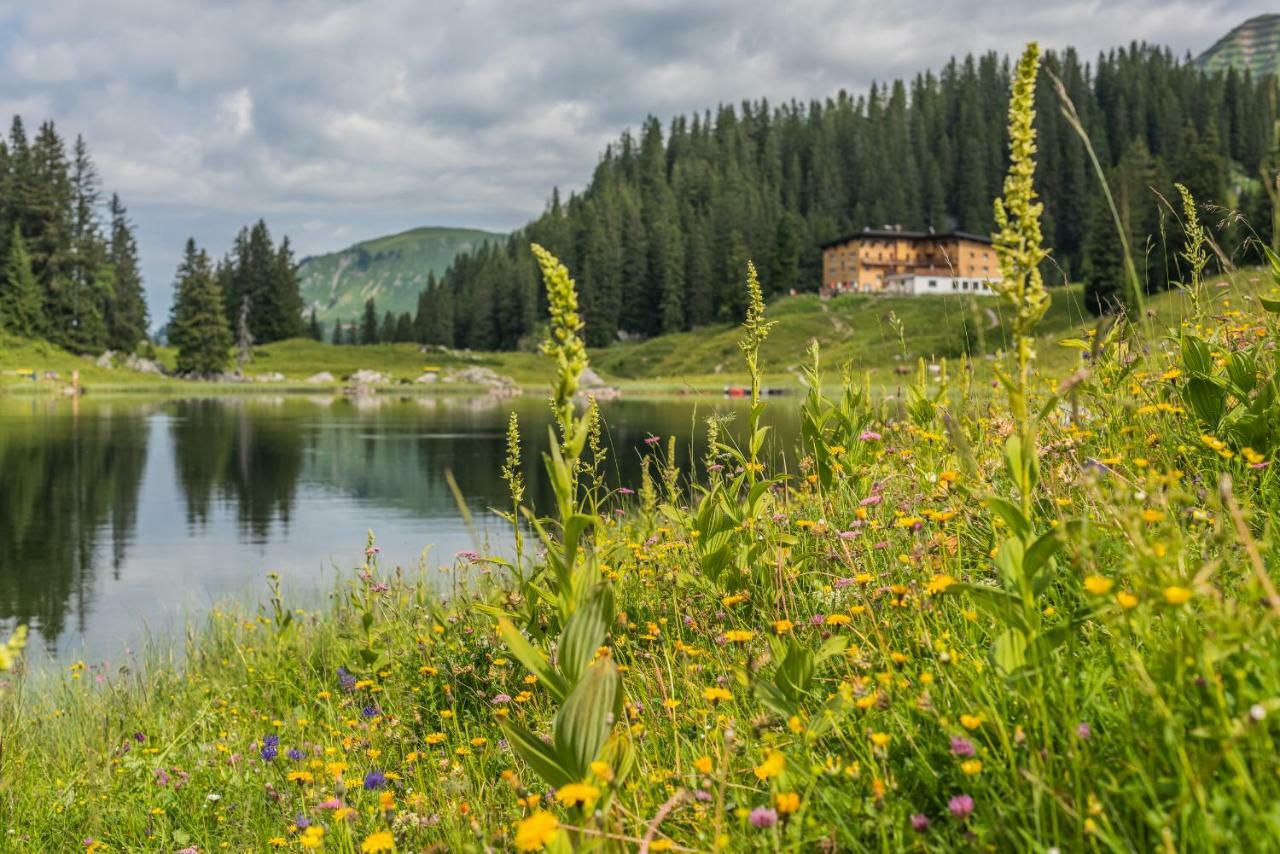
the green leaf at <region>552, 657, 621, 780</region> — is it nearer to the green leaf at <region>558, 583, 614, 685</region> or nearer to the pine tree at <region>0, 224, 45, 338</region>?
the green leaf at <region>558, 583, 614, 685</region>

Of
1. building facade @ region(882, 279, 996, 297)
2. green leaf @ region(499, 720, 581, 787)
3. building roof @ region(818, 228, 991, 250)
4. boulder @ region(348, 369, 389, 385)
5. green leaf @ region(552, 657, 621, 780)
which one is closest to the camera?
green leaf @ region(552, 657, 621, 780)

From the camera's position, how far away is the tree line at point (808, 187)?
144 metres

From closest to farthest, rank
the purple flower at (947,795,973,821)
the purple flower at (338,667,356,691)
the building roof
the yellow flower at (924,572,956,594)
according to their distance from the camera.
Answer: the purple flower at (947,795,973,821), the yellow flower at (924,572,956,594), the purple flower at (338,667,356,691), the building roof

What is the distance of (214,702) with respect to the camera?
726 cm

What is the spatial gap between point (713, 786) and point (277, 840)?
6.89ft

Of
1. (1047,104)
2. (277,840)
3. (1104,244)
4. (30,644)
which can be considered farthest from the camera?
(1047,104)

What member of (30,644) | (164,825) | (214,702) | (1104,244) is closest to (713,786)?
(164,825)

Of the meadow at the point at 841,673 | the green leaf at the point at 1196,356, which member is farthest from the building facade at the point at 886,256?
the green leaf at the point at 1196,356

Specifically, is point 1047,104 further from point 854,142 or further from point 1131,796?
point 1131,796

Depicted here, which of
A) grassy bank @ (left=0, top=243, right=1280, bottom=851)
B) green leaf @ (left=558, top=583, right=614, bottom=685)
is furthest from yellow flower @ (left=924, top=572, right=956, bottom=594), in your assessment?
green leaf @ (left=558, top=583, right=614, bottom=685)

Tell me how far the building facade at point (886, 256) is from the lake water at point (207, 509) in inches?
3805

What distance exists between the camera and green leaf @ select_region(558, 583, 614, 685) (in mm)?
2760

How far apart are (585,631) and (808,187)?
181 metres

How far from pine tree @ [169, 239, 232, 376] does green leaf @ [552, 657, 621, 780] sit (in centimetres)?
11137
